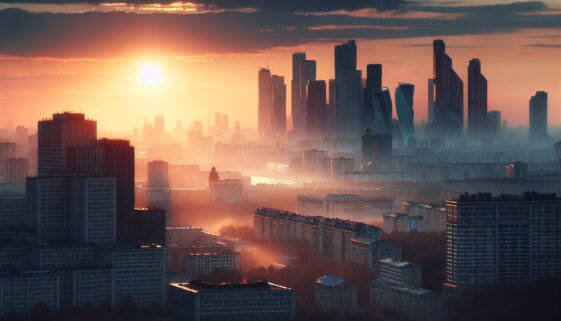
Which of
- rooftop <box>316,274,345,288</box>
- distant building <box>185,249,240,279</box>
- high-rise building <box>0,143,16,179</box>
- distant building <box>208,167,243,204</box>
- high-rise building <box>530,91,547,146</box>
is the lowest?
rooftop <box>316,274,345,288</box>

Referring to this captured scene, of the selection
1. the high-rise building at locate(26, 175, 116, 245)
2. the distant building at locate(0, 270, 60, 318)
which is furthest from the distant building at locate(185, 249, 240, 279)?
the distant building at locate(0, 270, 60, 318)

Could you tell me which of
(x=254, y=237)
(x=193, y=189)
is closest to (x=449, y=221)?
(x=254, y=237)

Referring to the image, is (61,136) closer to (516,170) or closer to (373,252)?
(373,252)

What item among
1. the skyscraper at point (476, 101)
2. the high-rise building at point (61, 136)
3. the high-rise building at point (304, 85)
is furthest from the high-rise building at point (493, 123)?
the high-rise building at point (61, 136)

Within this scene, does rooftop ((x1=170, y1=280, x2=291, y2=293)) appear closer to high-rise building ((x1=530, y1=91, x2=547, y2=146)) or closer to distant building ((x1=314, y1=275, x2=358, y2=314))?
distant building ((x1=314, y1=275, x2=358, y2=314))

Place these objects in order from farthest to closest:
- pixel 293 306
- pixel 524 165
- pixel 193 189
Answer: pixel 524 165 → pixel 193 189 → pixel 293 306

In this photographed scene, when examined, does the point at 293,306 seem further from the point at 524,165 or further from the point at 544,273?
the point at 524,165

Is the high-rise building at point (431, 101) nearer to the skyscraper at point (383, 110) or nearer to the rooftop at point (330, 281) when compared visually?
the skyscraper at point (383, 110)
